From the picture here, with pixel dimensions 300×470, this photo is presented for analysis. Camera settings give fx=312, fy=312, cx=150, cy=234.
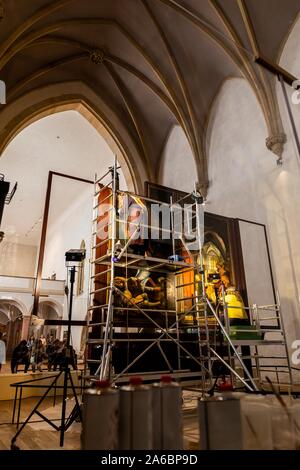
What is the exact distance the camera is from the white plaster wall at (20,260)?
23.1 metres

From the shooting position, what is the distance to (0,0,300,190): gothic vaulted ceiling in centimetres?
763

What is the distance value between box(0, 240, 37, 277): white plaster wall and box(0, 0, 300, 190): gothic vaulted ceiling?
1564 centimetres

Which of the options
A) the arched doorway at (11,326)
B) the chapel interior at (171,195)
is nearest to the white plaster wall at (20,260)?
the arched doorway at (11,326)

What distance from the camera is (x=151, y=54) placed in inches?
377

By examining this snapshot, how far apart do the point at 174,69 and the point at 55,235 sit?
15381mm

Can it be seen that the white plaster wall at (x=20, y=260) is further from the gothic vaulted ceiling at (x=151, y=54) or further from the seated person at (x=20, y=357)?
the seated person at (x=20, y=357)

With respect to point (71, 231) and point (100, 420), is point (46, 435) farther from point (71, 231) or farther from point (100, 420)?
point (71, 231)

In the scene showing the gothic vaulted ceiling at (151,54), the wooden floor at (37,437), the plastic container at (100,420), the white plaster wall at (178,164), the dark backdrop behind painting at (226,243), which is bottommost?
the wooden floor at (37,437)

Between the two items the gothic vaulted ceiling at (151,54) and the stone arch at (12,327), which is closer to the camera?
the gothic vaulted ceiling at (151,54)

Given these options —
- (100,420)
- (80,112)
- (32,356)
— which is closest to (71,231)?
(80,112)

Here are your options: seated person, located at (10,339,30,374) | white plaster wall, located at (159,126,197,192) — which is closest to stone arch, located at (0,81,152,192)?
white plaster wall, located at (159,126,197,192)

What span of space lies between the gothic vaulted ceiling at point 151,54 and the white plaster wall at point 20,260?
1564cm

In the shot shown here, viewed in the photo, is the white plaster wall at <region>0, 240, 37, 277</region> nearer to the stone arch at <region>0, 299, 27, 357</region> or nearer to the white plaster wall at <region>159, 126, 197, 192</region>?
the stone arch at <region>0, 299, 27, 357</region>

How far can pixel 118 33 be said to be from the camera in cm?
971
